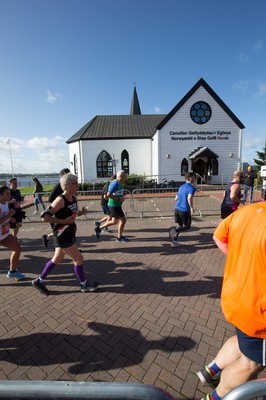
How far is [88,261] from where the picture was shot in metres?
5.24

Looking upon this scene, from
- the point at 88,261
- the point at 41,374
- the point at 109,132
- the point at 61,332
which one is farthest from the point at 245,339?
the point at 109,132

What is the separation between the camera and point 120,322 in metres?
3.08

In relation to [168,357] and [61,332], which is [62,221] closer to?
[61,332]

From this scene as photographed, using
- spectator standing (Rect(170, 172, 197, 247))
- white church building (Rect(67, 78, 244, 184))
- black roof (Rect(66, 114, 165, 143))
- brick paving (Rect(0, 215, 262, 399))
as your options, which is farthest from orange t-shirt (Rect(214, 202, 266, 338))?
black roof (Rect(66, 114, 165, 143))

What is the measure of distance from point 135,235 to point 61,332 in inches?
175

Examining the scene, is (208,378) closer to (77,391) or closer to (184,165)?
(77,391)

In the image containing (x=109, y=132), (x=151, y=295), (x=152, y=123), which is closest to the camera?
(x=151, y=295)

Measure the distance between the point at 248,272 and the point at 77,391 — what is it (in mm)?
1251

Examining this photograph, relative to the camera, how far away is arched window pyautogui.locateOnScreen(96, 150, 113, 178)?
25094 millimetres

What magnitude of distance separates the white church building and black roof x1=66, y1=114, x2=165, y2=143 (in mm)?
110

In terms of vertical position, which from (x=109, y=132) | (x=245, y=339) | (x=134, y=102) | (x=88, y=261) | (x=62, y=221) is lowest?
(x=88, y=261)

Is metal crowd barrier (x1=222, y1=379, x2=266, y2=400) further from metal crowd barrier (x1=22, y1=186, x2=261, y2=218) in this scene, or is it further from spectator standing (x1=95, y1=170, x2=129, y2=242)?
metal crowd barrier (x1=22, y1=186, x2=261, y2=218)

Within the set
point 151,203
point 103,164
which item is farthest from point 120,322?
point 103,164

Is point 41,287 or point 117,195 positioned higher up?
point 117,195
